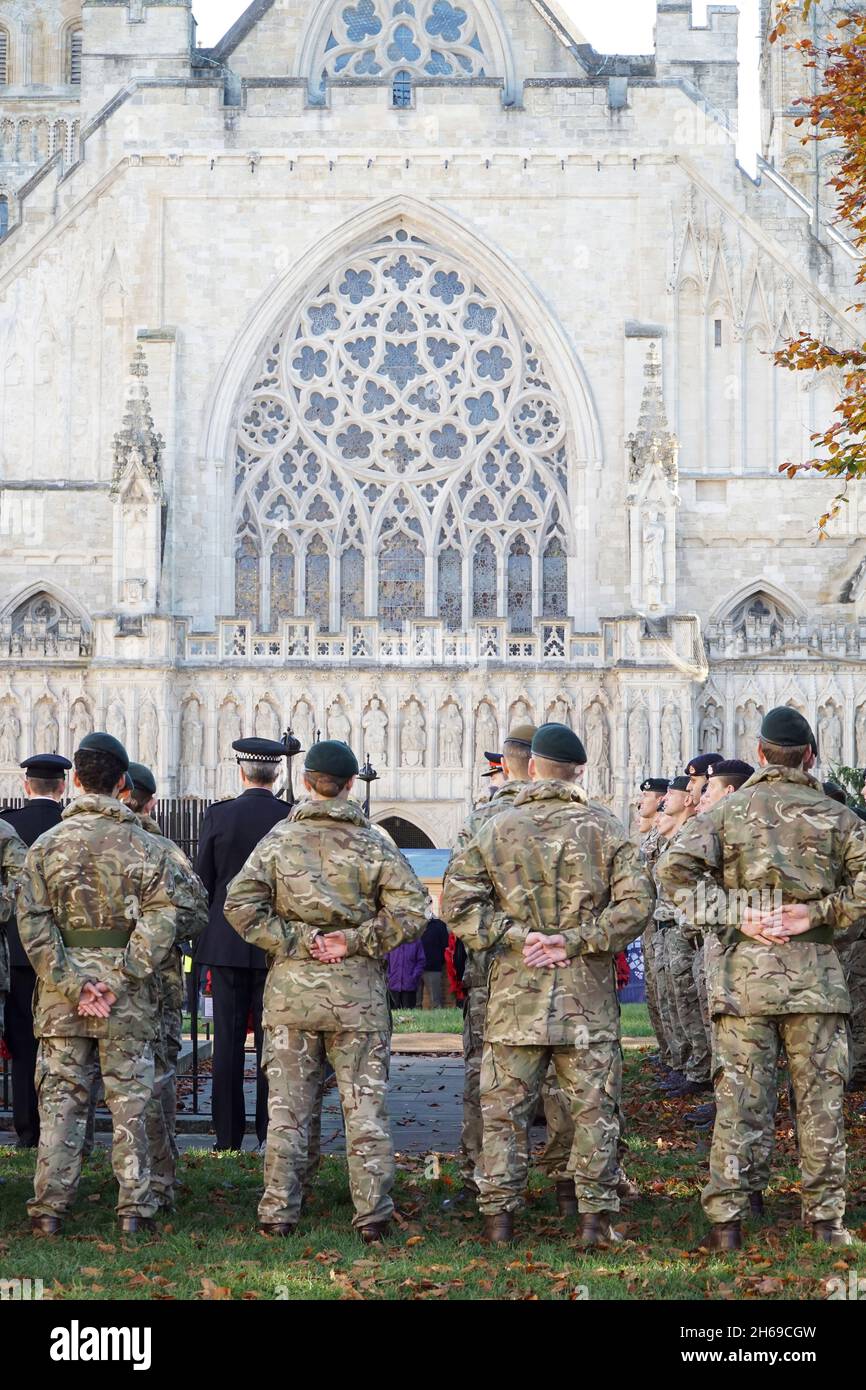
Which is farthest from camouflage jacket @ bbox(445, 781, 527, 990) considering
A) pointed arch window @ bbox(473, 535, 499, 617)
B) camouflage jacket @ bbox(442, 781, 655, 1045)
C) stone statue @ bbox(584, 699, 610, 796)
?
pointed arch window @ bbox(473, 535, 499, 617)

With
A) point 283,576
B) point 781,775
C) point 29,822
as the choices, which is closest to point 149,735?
point 283,576

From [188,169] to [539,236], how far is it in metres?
5.74

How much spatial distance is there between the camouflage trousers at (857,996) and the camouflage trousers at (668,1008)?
1.07m

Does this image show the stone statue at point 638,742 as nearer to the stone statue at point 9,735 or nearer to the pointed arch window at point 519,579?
the pointed arch window at point 519,579

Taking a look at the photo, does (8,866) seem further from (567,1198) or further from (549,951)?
(567,1198)

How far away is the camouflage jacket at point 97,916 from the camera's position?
8.22m

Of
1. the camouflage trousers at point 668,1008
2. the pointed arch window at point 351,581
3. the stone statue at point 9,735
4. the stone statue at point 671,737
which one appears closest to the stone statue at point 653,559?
the stone statue at point 671,737

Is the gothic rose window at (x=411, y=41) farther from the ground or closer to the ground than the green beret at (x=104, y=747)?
farther from the ground

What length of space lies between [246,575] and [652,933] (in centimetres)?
1853

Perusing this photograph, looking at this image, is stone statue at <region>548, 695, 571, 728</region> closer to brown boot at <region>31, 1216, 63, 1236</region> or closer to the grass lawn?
the grass lawn

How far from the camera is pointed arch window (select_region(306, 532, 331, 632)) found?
30.5 m

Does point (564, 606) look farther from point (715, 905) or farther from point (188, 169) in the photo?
point (715, 905)

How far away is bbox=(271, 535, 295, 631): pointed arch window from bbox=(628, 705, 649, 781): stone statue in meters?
6.46
